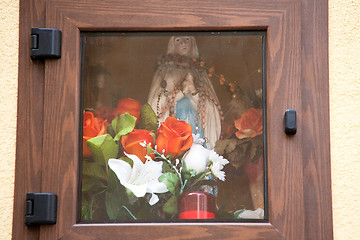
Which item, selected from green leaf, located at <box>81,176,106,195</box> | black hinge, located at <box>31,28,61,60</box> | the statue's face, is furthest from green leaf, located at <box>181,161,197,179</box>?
black hinge, located at <box>31,28,61,60</box>

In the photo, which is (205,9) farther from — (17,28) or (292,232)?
(292,232)

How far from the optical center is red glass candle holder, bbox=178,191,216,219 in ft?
3.61

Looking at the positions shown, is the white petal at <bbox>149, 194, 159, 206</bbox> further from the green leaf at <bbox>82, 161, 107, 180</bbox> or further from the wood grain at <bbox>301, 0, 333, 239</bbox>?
the wood grain at <bbox>301, 0, 333, 239</bbox>

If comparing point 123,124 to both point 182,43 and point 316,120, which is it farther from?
point 316,120

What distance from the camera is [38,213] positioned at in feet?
3.50

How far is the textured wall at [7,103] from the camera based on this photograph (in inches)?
43.1

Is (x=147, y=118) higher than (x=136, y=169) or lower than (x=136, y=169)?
higher

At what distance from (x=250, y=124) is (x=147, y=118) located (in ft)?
0.89

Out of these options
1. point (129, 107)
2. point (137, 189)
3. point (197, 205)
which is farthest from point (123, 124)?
point (197, 205)

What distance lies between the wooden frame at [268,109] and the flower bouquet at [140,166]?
4 centimetres

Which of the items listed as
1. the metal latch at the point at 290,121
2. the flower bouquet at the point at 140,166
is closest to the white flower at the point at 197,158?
the flower bouquet at the point at 140,166

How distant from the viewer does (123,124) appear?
113 cm

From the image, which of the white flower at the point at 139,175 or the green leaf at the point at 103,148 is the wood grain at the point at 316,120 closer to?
the white flower at the point at 139,175

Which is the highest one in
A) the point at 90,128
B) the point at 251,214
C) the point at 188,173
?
the point at 90,128
